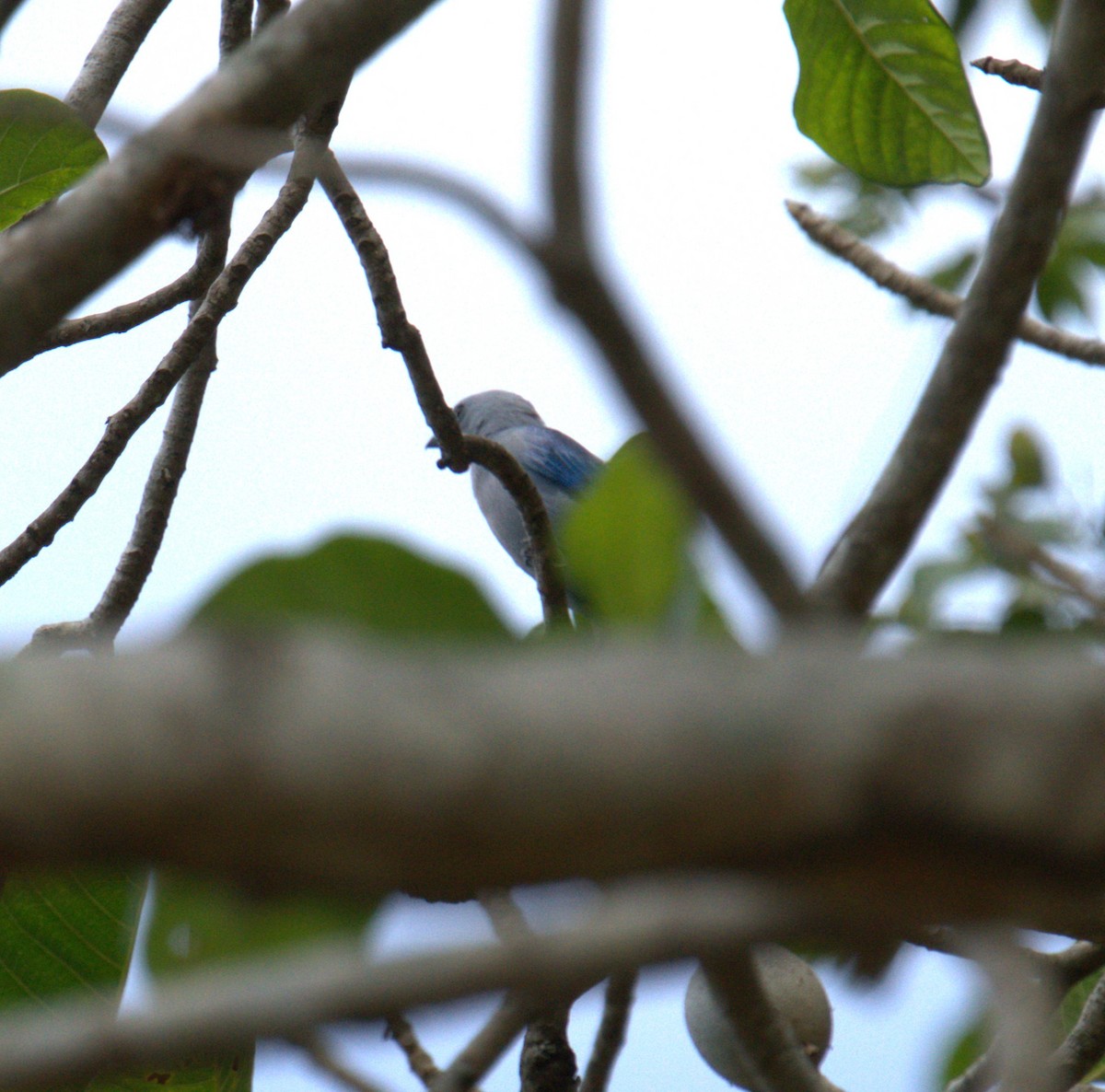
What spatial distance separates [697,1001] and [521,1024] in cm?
78

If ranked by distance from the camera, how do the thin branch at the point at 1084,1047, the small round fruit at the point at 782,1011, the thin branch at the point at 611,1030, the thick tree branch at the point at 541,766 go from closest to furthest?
the thick tree branch at the point at 541,766
the thin branch at the point at 611,1030
the small round fruit at the point at 782,1011
the thin branch at the point at 1084,1047

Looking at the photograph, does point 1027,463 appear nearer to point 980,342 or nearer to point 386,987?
point 980,342

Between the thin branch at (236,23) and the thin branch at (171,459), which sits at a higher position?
the thin branch at (236,23)

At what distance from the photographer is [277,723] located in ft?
1.54

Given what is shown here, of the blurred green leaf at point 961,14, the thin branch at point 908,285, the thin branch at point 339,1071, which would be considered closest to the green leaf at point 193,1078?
the thin branch at point 339,1071

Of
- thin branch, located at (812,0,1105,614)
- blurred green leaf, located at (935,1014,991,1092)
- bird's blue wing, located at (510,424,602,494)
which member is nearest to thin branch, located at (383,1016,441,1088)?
thin branch, located at (812,0,1105,614)

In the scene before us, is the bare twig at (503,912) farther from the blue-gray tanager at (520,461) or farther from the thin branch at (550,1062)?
the blue-gray tanager at (520,461)

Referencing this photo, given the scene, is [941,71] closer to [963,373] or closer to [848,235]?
[848,235]

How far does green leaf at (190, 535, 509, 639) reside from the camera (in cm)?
82

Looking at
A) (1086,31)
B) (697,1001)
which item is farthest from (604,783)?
(697,1001)

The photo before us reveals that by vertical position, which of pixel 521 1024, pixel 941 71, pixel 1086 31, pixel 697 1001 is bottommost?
pixel 521 1024

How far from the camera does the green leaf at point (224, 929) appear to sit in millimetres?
866

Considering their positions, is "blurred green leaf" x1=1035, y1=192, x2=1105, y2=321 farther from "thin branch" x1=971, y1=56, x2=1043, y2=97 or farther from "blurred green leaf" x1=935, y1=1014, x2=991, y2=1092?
"blurred green leaf" x1=935, y1=1014, x2=991, y2=1092

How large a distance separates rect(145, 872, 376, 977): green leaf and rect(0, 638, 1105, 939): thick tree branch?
39cm
